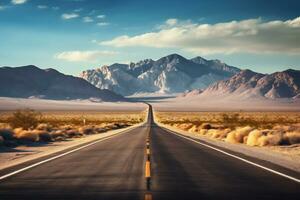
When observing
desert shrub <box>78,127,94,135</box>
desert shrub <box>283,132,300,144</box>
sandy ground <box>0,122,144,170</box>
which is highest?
desert shrub <box>283,132,300,144</box>

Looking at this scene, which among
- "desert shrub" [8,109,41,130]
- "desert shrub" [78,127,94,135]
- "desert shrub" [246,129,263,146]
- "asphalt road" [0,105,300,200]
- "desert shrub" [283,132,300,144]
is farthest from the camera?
"desert shrub" [78,127,94,135]

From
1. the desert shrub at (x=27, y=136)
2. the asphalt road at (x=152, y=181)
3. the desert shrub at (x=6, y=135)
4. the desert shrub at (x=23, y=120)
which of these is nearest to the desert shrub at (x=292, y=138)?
the asphalt road at (x=152, y=181)

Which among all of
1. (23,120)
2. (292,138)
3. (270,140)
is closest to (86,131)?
(23,120)

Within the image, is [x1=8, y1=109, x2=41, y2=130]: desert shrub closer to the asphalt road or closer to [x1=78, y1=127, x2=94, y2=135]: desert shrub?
[x1=78, y1=127, x2=94, y2=135]: desert shrub

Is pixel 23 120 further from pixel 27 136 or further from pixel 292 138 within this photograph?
pixel 292 138

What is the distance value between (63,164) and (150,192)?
228 inches

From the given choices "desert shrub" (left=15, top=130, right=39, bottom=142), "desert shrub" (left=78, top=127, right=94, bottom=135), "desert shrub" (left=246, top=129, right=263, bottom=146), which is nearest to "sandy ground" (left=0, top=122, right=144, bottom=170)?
"desert shrub" (left=15, top=130, right=39, bottom=142)

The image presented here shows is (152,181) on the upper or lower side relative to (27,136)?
upper

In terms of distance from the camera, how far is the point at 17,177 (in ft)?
35.5

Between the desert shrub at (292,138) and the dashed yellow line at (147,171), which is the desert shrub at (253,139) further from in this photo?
the dashed yellow line at (147,171)

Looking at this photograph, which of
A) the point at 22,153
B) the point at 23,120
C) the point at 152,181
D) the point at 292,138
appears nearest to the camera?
the point at 152,181

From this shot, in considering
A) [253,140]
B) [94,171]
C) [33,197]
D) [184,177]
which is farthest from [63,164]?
[253,140]

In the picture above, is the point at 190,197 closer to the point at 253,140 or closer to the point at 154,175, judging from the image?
the point at 154,175

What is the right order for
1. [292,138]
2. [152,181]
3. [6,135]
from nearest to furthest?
[152,181]
[292,138]
[6,135]
